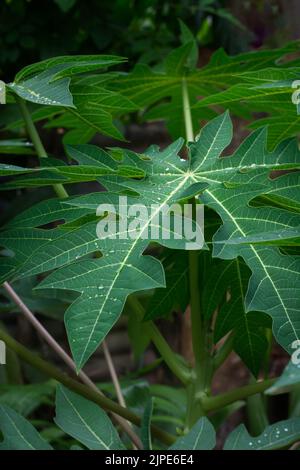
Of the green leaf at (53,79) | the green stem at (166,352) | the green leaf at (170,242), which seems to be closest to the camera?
the green leaf at (170,242)

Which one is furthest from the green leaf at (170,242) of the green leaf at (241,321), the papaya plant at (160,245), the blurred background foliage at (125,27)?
the blurred background foliage at (125,27)

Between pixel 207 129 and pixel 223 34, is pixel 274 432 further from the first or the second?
pixel 223 34

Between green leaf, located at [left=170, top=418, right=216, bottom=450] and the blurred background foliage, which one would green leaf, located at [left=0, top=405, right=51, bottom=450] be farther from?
the blurred background foliage

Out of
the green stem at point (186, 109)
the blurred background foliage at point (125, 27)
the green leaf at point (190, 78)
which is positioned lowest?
the green stem at point (186, 109)

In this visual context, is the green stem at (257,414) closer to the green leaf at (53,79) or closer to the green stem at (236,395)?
the green stem at (236,395)

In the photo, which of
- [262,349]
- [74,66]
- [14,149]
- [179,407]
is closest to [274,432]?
[262,349]

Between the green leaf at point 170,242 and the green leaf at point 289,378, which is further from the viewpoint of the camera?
the green leaf at point 170,242

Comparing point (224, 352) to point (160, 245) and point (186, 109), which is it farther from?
point (186, 109)
